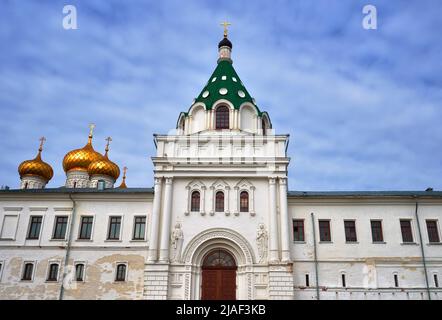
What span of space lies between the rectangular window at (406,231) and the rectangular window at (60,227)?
936 inches

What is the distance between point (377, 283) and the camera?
85.6 feet

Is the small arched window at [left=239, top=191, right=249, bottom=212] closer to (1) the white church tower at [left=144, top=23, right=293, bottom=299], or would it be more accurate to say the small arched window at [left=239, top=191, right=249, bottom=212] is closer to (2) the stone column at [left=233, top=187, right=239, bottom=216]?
(1) the white church tower at [left=144, top=23, right=293, bottom=299]

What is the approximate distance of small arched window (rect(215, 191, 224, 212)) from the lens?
87.8ft

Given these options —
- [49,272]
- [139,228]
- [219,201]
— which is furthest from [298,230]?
[49,272]

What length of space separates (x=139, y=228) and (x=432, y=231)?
67.4 feet

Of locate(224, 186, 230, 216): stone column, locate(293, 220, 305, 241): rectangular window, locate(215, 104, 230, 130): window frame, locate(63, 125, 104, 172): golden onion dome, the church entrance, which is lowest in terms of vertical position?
the church entrance

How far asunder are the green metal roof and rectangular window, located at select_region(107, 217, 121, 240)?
1070 centimetres

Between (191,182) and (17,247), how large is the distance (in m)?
13.1

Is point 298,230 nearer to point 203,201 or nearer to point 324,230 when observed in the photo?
point 324,230

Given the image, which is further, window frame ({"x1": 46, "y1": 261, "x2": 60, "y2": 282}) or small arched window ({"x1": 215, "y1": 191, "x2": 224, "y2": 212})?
window frame ({"x1": 46, "y1": 261, "x2": 60, "y2": 282})

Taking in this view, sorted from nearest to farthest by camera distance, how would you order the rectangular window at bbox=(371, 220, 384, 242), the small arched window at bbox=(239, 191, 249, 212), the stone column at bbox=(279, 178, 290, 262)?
the stone column at bbox=(279, 178, 290, 262) < the small arched window at bbox=(239, 191, 249, 212) < the rectangular window at bbox=(371, 220, 384, 242)

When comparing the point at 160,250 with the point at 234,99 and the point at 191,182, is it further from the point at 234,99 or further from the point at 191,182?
the point at 234,99

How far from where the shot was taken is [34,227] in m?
28.6

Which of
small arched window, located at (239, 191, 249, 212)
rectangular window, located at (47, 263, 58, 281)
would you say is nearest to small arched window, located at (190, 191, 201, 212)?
small arched window, located at (239, 191, 249, 212)
